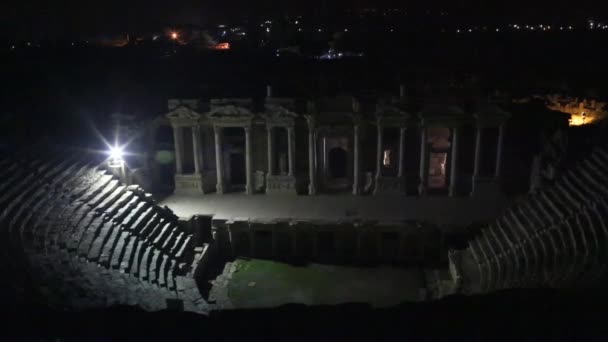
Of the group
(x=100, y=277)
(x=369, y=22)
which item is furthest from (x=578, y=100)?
(x=369, y=22)

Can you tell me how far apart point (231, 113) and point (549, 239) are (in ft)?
45.8

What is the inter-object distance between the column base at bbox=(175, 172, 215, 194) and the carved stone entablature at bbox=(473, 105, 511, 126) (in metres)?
12.7

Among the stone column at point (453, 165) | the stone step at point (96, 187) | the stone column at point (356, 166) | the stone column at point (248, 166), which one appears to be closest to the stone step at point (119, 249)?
the stone step at point (96, 187)

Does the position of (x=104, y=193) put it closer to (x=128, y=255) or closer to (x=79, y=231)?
(x=79, y=231)

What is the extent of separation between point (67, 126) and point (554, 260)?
23.3m

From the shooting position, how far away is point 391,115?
76.8 feet

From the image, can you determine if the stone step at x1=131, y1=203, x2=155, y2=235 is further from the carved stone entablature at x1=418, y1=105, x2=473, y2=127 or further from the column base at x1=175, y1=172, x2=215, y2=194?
the carved stone entablature at x1=418, y1=105, x2=473, y2=127

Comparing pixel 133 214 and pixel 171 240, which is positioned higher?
pixel 133 214

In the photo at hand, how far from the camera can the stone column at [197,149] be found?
959 inches

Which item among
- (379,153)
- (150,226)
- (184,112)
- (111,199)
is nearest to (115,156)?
(184,112)

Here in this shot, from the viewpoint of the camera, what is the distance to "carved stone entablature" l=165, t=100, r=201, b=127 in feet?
78.4

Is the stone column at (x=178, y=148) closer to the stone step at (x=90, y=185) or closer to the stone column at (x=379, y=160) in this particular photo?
the stone step at (x=90, y=185)

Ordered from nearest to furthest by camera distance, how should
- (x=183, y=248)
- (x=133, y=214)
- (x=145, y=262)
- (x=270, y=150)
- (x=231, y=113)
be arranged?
(x=145, y=262), (x=133, y=214), (x=183, y=248), (x=231, y=113), (x=270, y=150)

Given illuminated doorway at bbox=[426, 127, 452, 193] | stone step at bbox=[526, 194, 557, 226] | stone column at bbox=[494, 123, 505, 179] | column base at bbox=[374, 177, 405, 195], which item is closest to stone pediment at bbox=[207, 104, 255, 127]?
column base at bbox=[374, 177, 405, 195]
